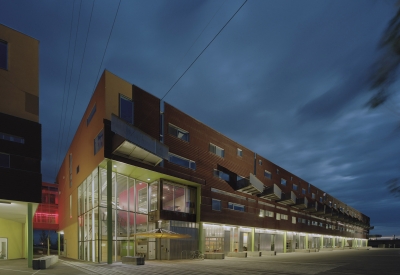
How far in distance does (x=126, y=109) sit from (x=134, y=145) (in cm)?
430

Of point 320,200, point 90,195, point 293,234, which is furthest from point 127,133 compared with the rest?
point 320,200

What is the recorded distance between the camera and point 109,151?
21422mm

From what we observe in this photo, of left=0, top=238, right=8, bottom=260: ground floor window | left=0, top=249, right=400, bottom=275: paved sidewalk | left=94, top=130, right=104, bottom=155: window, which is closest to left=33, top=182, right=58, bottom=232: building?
left=0, top=238, right=8, bottom=260: ground floor window

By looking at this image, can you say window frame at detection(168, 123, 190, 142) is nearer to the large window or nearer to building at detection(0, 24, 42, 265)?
the large window

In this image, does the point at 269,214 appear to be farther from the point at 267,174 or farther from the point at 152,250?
the point at 152,250

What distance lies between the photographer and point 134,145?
2055 cm

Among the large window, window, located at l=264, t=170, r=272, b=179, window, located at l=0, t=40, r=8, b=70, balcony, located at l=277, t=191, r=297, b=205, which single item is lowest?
balcony, located at l=277, t=191, r=297, b=205

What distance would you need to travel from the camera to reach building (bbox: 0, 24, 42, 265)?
1909 cm

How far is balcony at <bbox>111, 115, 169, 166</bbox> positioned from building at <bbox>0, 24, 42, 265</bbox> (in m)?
5.58

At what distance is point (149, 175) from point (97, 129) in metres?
5.99

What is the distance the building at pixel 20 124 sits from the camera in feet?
62.6

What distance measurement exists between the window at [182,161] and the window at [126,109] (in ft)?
19.2

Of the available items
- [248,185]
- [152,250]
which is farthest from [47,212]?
[248,185]

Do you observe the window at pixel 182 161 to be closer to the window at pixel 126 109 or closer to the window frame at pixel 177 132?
the window frame at pixel 177 132
